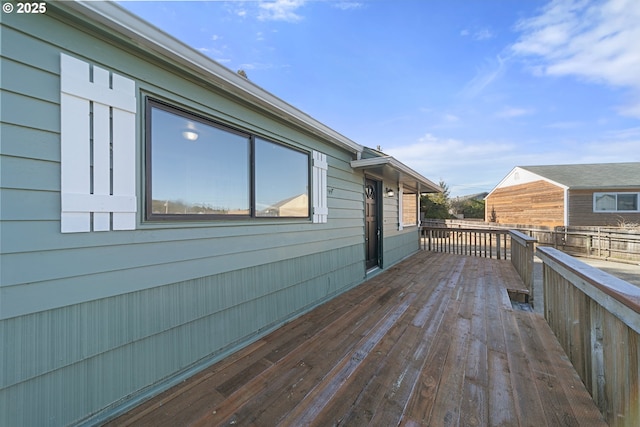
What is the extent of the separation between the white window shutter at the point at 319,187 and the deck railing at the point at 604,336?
2.57 meters

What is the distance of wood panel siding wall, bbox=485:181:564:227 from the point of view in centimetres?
1230

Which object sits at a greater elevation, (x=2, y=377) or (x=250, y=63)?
(x=250, y=63)

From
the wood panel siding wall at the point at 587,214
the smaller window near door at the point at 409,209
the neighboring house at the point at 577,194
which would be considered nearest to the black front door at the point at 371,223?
the smaller window near door at the point at 409,209

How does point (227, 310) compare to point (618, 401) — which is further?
point (227, 310)

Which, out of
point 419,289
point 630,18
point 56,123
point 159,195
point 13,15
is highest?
point 630,18

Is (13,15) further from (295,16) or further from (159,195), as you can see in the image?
(295,16)

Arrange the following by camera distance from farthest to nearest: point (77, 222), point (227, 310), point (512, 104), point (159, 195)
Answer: point (512, 104), point (227, 310), point (159, 195), point (77, 222)

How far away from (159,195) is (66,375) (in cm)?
Result: 118

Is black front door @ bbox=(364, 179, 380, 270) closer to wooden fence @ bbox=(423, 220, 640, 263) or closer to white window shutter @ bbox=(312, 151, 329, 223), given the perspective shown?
white window shutter @ bbox=(312, 151, 329, 223)

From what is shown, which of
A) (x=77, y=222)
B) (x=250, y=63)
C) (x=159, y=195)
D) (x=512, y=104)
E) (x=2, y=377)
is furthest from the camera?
(x=512, y=104)

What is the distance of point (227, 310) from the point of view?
2.24 m

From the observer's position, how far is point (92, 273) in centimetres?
146

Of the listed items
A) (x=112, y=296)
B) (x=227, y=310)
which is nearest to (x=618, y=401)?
(x=227, y=310)

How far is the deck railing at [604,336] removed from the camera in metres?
1.15
